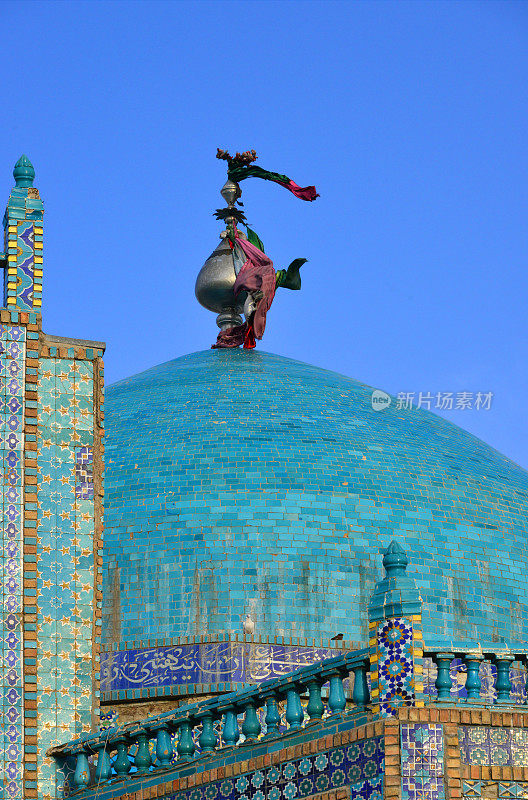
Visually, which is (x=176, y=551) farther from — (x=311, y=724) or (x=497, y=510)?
(x=311, y=724)

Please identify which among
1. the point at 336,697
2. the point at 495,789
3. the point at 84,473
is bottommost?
the point at 495,789

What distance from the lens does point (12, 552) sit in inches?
582

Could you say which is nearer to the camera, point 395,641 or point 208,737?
point 395,641

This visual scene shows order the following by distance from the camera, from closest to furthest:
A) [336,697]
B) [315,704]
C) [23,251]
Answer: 1. [336,697]
2. [315,704]
3. [23,251]

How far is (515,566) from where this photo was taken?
2038 centimetres

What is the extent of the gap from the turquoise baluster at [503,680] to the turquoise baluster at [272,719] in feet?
5.09

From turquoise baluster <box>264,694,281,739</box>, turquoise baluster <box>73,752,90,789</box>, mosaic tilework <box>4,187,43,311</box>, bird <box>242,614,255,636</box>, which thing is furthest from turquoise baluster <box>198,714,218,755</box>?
bird <box>242,614,255,636</box>

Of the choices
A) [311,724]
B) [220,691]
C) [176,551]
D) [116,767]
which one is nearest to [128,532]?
[176,551]

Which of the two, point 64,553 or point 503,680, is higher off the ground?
point 64,553

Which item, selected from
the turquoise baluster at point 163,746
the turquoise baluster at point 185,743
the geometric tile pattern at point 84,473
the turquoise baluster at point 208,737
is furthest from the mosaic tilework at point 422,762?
the geometric tile pattern at point 84,473

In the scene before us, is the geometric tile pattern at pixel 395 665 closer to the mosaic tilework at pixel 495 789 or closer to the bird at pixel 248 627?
the mosaic tilework at pixel 495 789

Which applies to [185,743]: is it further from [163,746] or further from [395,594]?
[395,594]

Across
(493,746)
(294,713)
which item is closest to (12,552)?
(294,713)

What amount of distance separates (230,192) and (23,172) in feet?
28.3
